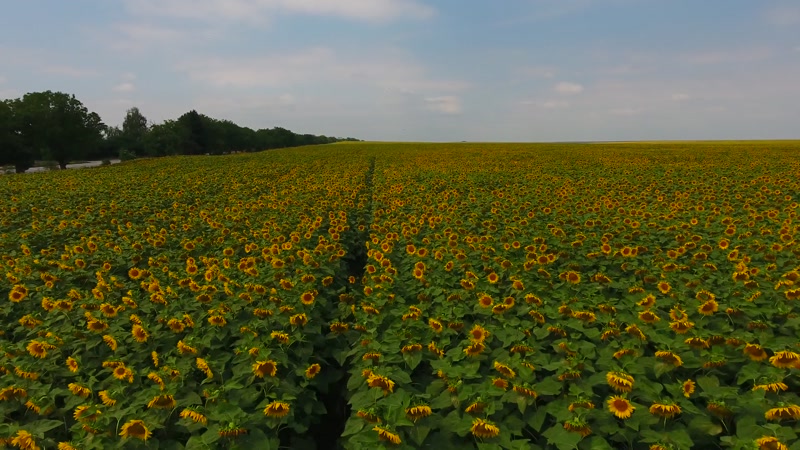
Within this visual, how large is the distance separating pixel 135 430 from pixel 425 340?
2.20m

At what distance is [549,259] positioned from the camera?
551cm

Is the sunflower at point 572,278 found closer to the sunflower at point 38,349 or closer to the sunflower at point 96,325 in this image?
the sunflower at point 96,325

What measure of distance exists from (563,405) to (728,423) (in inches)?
39.7

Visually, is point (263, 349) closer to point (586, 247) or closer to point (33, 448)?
point (33, 448)

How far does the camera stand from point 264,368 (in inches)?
125

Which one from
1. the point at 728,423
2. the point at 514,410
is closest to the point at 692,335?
the point at 728,423

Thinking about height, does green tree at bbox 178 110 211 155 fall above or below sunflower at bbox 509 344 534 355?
above

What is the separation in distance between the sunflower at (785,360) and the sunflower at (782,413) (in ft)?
1.67

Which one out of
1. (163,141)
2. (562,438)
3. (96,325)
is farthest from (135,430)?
(163,141)

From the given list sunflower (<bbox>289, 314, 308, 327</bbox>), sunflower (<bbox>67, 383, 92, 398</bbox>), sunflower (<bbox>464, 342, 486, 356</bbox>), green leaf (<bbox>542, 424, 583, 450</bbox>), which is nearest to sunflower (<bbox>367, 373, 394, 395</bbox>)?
sunflower (<bbox>464, 342, 486, 356</bbox>)

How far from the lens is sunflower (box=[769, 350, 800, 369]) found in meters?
2.79

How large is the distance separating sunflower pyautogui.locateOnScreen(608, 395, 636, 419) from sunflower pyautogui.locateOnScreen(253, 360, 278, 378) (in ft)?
7.64

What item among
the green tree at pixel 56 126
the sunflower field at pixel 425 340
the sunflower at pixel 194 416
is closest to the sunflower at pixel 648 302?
the sunflower field at pixel 425 340

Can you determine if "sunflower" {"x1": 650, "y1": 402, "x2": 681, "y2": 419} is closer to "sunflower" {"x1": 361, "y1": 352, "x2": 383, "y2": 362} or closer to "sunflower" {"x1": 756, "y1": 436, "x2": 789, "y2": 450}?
"sunflower" {"x1": 756, "y1": 436, "x2": 789, "y2": 450}
